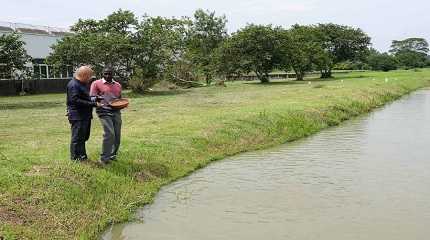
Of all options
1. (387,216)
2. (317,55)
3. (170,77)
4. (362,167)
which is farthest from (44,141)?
(317,55)

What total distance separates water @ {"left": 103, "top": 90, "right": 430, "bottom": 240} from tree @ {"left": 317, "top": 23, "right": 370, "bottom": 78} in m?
63.0

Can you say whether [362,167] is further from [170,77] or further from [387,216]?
[170,77]

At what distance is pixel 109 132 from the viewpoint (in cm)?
1068

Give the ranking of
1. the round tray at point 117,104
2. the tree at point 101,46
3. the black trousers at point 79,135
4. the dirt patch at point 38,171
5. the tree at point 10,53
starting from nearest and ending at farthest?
the dirt patch at point 38,171 → the black trousers at point 79,135 → the round tray at point 117,104 → the tree at point 10,53 → the tree at point 101,46

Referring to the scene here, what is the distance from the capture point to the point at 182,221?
29.7ft

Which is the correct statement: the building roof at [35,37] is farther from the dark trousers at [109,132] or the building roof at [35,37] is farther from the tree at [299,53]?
the dark trousers at [109,132]

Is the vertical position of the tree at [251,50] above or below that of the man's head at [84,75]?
above

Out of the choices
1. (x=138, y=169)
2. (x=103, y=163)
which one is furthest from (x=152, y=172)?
(x=103, y=163)

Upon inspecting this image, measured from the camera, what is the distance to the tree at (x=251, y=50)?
174ft

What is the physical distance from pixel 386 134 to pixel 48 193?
517 inches

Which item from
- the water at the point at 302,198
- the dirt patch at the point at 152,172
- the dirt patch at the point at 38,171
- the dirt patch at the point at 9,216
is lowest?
the water at the point at 302,198

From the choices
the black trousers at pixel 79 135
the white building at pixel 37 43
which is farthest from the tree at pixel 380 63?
the black trousers at pixel 79 135

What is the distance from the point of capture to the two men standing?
10.1 m

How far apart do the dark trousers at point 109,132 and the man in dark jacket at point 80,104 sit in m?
0.36
